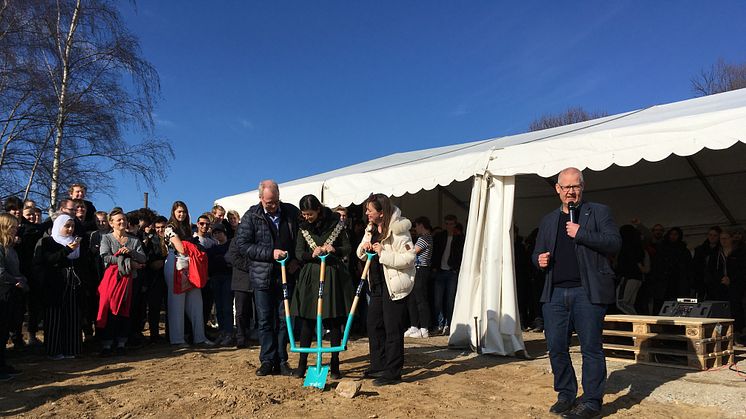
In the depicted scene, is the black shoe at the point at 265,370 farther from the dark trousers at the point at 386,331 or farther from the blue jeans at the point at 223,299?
the blue jeans at the point at 223,299

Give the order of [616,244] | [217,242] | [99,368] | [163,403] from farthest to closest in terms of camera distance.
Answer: [217,242]
[99,368]
[163,403]
[616,244]

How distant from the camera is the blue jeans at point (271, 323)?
4.79 metres

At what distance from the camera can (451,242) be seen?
8.23m

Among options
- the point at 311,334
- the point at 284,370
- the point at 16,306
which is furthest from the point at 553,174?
the point at 16,306

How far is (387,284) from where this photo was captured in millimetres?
4605

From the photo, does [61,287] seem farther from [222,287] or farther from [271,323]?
[271,323]

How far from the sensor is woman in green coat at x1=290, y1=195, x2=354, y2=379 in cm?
459

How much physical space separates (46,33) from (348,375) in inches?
479

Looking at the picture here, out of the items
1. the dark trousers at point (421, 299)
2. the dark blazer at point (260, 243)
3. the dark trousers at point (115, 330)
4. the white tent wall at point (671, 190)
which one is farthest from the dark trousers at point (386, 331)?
the white tent wall at point (671, 190)

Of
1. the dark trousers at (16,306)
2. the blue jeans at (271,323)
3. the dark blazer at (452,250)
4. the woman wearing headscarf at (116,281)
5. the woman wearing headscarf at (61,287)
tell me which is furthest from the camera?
the dark blazer at (452,250)

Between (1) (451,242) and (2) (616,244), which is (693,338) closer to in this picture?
(2) (616,244)

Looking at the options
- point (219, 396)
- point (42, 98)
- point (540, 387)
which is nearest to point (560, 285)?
point (540, 387)

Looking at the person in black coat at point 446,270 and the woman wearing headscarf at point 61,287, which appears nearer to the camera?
the woman wearing headscarf at point 61,287

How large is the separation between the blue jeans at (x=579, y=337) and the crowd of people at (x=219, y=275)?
129cm
